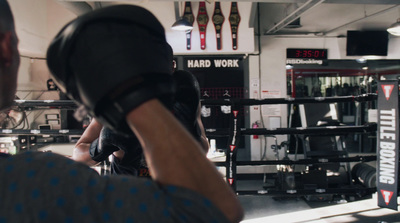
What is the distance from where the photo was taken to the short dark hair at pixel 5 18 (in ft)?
1.32

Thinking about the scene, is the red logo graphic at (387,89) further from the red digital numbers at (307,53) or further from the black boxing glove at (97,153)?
the red digital numbers at (307,53)

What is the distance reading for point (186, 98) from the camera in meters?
0.86

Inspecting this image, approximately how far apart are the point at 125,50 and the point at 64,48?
8 centimetres

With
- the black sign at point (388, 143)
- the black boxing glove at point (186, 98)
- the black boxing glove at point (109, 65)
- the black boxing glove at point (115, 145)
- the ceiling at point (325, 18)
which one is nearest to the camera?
the black boxing glove at point (109, 65)

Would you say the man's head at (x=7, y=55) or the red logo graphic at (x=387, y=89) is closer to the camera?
the man's head at (x=7, y=55)

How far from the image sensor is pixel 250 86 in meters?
5.72

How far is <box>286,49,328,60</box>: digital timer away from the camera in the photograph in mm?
6047

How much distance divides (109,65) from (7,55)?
0.54ft

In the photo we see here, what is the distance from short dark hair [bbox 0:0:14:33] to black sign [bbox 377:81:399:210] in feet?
9.74

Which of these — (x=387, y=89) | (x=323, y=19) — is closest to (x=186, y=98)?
(x=387, y=89)

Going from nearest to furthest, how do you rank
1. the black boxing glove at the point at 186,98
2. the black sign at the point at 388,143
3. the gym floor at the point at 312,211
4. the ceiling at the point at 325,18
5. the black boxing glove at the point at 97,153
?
1. the black boxing glove at the point at 186,98
2. the black boxing glove at the point at 97,153
3. the black sign at the point at 388,143
4. the gym floor at the point at 312,211
5. the ceiling at the point at 325,18

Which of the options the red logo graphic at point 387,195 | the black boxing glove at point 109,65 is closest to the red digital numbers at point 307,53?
the red logo graphic at point 387,195

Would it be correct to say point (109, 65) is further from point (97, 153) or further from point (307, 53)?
point (307, 53)

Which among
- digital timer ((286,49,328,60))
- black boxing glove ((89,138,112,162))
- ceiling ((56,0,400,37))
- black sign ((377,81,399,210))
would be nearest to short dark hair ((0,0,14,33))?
black boxing glove ((89,138,112,162))
